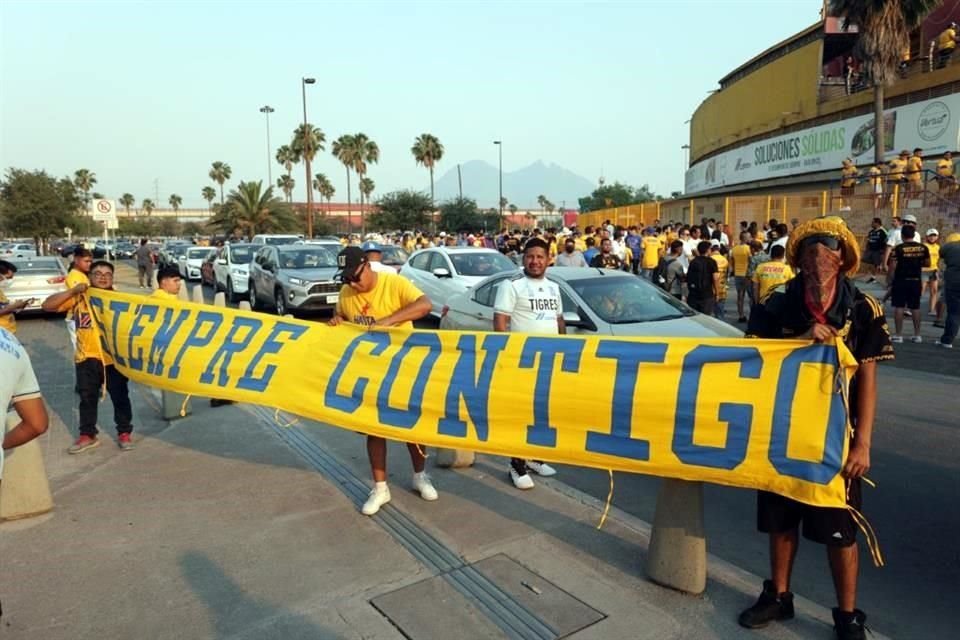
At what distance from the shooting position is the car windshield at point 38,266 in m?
15.2

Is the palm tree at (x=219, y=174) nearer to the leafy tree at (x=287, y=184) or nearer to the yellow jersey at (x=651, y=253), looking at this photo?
the leafy tree at (x=287, y=184)

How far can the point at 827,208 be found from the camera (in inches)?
797

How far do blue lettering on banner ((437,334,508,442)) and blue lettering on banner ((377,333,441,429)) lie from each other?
194mm

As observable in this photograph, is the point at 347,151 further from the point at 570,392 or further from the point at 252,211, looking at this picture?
the point at 570,392

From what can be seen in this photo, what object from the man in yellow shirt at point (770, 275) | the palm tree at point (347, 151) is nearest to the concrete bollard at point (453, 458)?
the man in yellow shirt at point (770, 275)

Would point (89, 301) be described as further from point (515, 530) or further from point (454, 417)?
point (515, 530)

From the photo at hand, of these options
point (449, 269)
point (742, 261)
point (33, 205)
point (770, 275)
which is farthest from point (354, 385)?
point (33, 205)

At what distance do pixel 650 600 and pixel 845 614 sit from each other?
2.92ft

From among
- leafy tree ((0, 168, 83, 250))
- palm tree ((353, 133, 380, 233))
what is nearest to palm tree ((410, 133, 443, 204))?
palm tree ((353, 133, 380, 233))

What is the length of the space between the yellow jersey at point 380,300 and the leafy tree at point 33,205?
158ft

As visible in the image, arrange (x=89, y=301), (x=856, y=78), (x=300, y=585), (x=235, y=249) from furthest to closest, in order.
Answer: (x=856, y=78)
(x=235, y=249)
(x=89, y=301)
(x=300, y=585)

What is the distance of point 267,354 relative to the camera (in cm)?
498

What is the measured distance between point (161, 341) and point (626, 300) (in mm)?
4632

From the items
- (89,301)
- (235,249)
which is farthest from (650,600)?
(235,249)
